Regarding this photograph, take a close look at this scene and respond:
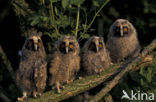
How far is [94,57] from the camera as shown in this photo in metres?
5.74

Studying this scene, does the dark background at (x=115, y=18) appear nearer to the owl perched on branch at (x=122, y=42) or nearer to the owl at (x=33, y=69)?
the owl perched on branch at (x=122, y=42)

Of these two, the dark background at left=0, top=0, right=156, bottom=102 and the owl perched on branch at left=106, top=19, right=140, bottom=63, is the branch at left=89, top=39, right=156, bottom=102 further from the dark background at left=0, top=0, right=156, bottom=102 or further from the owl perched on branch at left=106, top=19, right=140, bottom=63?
the dark background at left=0, top=0, right=156, bottom=102

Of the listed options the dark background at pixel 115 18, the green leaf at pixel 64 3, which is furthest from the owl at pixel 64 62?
the dark background at pixel 115 18

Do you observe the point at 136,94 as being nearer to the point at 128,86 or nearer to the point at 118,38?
the point at 128,86

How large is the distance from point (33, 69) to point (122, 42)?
193cm

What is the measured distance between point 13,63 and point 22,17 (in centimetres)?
241

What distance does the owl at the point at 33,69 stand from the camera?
16.5 feet

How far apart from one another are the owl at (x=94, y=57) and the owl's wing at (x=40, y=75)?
2.91ft

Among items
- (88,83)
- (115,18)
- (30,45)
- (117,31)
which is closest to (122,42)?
(117,31)

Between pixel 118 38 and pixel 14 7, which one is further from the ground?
pixel 14 7

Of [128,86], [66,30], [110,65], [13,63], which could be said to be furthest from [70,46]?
[13,63]

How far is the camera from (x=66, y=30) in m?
5.64

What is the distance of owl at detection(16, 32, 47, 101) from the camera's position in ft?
16.5

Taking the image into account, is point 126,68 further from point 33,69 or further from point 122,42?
point 33,69
